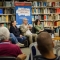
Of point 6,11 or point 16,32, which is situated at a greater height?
point 6,11

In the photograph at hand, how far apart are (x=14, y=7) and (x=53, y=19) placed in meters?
2.43

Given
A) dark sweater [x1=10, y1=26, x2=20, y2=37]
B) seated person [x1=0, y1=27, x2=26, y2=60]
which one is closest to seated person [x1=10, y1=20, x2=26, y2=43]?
dark sweater [x1=10, y1=26, x2=20, y2=37]

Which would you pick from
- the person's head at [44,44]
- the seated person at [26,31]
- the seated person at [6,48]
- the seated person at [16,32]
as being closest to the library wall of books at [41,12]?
the seated person at [26,31]

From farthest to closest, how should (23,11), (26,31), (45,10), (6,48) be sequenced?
(45,10), (23,11), (26,31), (6,48)

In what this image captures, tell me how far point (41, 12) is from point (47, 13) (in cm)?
35

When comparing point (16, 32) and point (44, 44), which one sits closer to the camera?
point (44, 44)

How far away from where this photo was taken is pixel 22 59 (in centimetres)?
270

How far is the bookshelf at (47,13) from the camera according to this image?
11328 mm

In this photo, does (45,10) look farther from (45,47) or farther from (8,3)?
(45,47)

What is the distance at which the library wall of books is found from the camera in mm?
10758

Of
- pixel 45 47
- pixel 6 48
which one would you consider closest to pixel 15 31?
pixel 6 48

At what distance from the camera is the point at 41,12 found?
11.5m

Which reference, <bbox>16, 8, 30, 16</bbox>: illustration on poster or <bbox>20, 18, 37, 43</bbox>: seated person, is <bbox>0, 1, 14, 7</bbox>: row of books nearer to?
<bbox>16, 8, 30, 16</bbox>: illustration on poster

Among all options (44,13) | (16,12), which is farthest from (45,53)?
(44,13)
